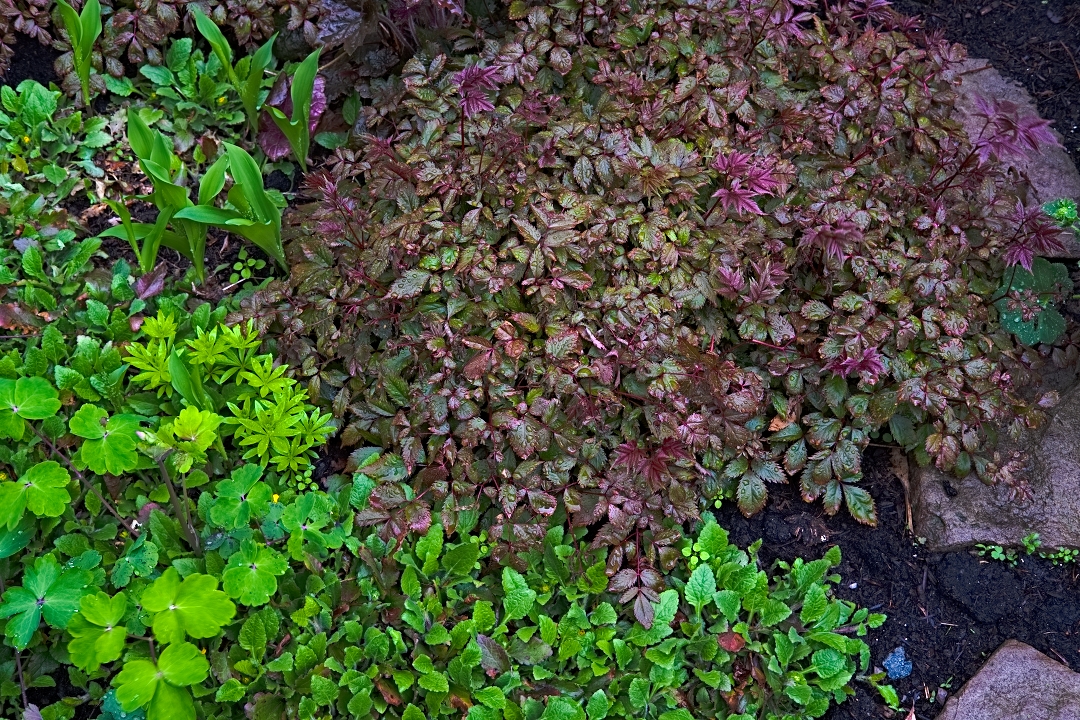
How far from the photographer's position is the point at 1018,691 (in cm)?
220

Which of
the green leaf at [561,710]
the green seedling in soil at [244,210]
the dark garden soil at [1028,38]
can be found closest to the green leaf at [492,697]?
the green leaf at [561,710]

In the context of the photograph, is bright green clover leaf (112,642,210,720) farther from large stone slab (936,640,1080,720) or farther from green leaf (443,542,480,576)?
large stone slab (936,640,1080,720)

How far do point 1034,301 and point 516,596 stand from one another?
1.86 metres

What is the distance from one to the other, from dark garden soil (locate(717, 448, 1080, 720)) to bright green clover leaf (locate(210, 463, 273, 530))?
1.39 meters

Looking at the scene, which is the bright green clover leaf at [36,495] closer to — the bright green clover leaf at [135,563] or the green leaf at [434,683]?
the bright green clover leaf at [135,563]

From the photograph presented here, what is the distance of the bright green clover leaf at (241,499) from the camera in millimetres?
2195

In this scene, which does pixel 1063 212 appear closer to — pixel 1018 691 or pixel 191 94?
pixel 1018 691

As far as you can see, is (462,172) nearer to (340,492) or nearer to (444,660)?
(340,492)

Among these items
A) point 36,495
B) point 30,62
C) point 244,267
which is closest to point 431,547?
point 36,495

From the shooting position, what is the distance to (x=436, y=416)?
2.38 metres

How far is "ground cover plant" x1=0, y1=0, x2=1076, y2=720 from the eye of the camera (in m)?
2.16

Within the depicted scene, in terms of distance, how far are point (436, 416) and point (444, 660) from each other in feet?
2.26

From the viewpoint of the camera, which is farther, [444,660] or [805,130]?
[805,130]

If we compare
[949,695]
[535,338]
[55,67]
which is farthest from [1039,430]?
[55,67]
